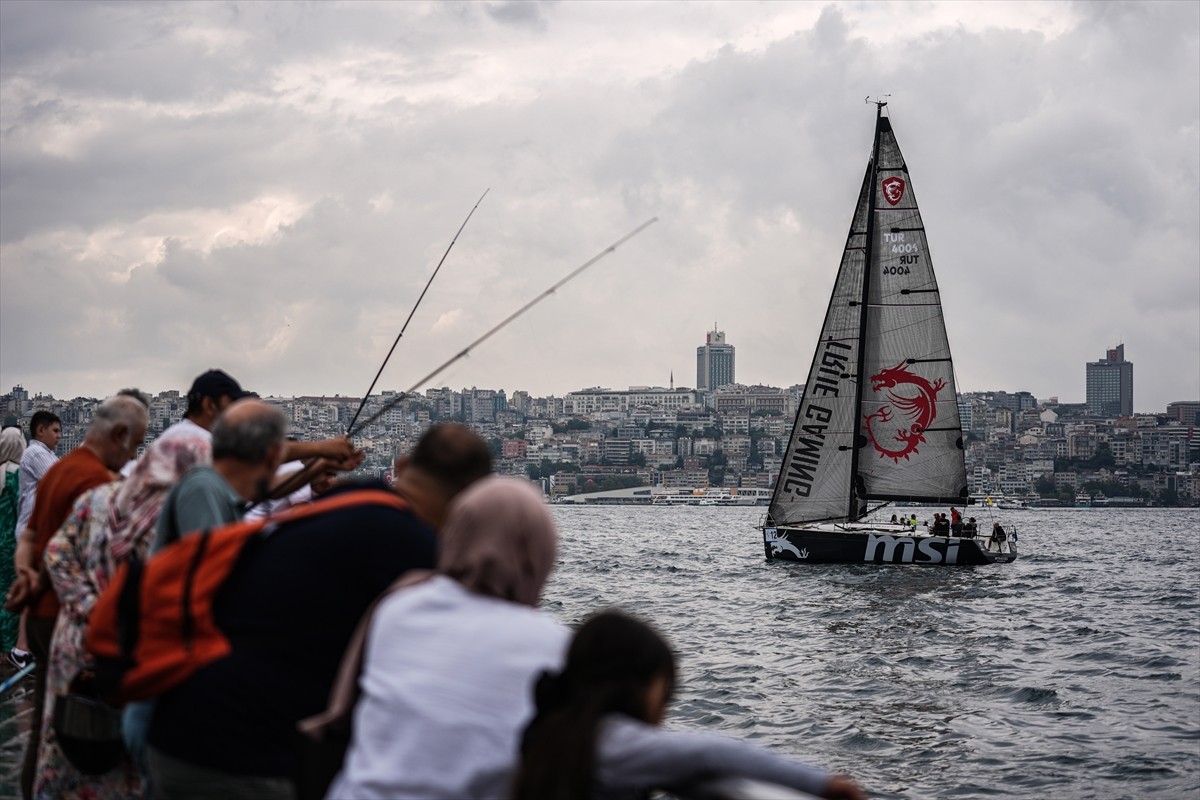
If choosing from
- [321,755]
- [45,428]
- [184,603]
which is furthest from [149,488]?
[45,428]

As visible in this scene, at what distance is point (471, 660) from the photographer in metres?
2.26

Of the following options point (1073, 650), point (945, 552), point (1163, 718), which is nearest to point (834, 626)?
point (1073, 650)

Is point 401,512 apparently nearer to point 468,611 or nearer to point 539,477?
point 468,611

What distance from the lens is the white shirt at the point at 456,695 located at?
7.38 feet

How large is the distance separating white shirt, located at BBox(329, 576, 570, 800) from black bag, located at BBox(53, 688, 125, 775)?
1371mm

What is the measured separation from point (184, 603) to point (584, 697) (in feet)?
3.14

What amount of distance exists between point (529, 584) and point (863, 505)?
106 ft

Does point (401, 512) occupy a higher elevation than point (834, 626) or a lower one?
higher

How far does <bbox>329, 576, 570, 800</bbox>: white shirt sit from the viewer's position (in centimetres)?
225

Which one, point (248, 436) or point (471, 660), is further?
point (248, 436)

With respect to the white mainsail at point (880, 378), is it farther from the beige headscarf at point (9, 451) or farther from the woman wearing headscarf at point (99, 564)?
the woman wearing headscarf at point (99, 564)

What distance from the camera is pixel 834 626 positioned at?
69.8 feet

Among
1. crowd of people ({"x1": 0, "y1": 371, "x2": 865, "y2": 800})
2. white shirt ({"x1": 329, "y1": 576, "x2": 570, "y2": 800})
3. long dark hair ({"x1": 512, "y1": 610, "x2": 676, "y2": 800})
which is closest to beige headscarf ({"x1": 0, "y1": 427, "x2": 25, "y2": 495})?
crowd of people ({"x1": 0, "y1": 371, "x2": 865, "y2": 800})

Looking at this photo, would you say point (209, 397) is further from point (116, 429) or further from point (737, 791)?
point (737, 791)
